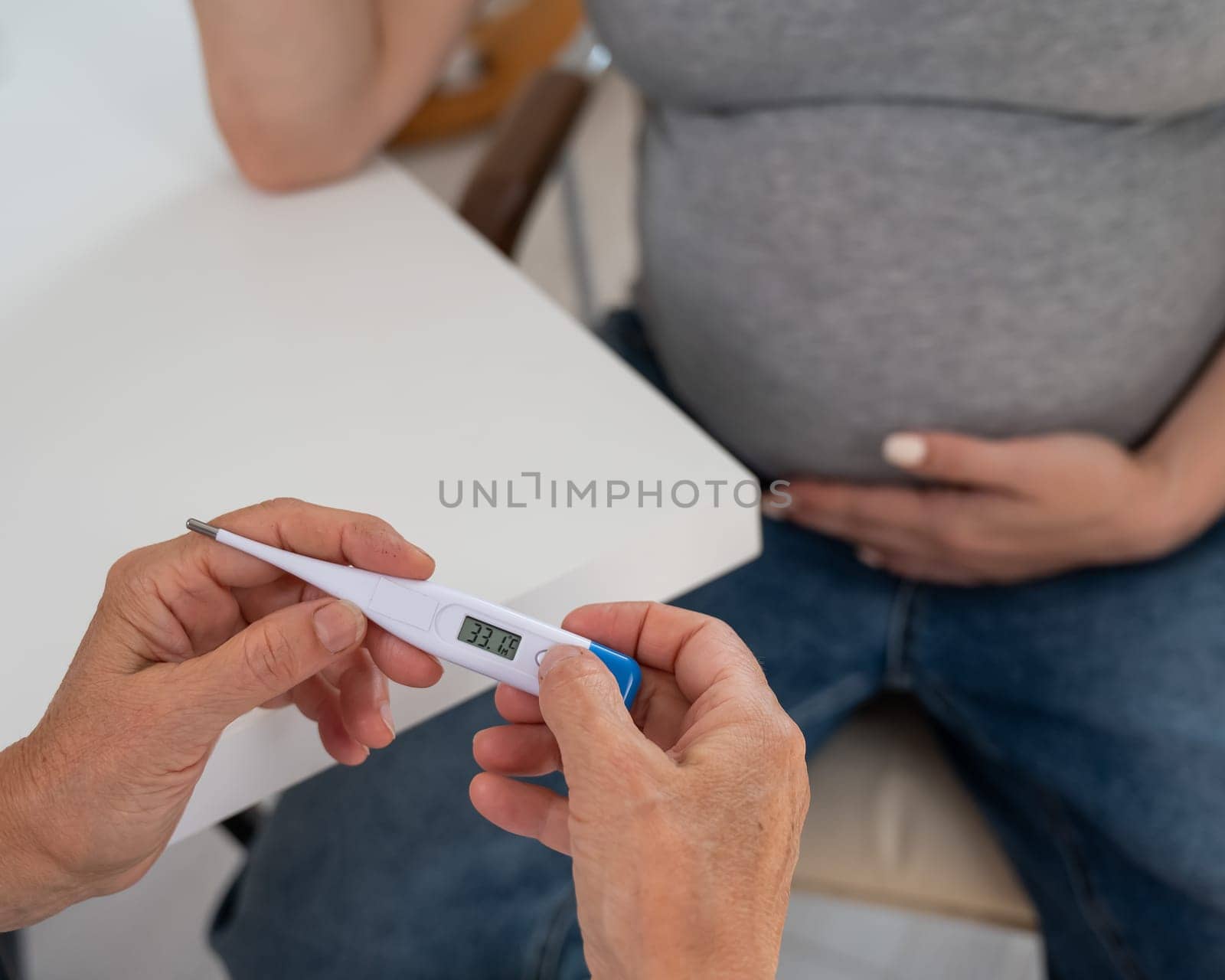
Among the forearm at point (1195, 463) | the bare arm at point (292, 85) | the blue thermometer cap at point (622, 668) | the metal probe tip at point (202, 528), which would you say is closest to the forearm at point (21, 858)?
the metal probe tip at point (202, 528)

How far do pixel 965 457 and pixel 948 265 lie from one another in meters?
0.12

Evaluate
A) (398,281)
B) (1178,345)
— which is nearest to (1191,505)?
(1178,345)

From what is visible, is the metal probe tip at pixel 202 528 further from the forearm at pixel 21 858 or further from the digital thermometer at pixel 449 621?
the forearm at pixel 21 858

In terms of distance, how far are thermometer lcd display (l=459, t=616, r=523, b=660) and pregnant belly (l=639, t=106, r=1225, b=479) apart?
→ 1.14ft

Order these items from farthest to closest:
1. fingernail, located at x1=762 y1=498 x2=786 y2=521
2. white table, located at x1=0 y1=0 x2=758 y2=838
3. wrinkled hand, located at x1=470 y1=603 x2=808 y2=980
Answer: fingernail, located at x1=762 y1=498 x2=786 y2=521 → white table, located at x1=0 y1=0 x2=758 y2=838 → wrinkled hand, located at x1=470 y1=603 x2=808 y2=980

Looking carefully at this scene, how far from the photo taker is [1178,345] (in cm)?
68

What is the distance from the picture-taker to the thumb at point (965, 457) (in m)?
0.66

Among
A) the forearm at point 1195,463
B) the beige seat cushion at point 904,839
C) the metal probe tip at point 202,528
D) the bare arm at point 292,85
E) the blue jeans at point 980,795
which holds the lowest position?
the beige seat cushion at point 904,839

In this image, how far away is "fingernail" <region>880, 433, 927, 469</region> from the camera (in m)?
0.66

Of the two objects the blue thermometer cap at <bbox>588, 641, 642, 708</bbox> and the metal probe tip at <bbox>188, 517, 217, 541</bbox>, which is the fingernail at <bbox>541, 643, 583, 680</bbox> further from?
the metal probe tip at <bbox>188, 517, 217, 541</bbox>

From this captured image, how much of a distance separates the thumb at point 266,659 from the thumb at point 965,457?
39 cm

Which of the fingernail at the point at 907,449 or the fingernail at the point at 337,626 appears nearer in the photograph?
the fingernail at the point at 337,626

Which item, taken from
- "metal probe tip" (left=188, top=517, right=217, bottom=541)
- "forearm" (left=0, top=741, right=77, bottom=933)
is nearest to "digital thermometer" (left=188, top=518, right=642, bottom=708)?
"metal probe tip" (left=188, top=517, right=217, bottom=541)

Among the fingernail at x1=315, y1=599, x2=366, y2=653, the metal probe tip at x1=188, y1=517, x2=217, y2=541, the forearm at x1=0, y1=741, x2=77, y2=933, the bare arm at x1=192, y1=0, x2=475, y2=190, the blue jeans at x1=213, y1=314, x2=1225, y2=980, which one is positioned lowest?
the blue jeans at x1=213, y1=314, x2=1225, y2=980
